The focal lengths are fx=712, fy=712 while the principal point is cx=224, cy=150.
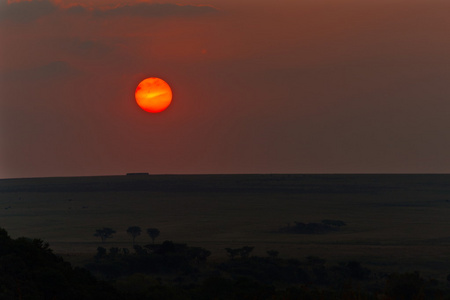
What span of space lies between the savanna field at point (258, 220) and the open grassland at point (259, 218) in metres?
0.12

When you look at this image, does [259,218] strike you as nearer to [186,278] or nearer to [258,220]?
[258,220]

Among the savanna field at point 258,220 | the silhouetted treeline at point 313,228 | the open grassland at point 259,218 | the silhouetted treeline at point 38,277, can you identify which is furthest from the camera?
the silhouetted treeline at point 313,228

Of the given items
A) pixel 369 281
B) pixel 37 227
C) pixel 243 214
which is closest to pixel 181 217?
pixel 243 214

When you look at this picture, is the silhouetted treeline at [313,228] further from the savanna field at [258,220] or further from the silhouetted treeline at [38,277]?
the silhouetted treeline at [38,277]

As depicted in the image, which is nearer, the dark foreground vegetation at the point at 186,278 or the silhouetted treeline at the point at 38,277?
the silhouetted treeline at the point at 38,277

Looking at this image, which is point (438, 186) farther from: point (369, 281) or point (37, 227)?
point (369, 281)

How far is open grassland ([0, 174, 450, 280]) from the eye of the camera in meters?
69.3

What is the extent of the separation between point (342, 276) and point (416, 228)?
46178 millimetres

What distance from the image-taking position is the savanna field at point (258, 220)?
67000mm

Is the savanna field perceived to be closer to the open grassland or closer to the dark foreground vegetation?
the open grassland

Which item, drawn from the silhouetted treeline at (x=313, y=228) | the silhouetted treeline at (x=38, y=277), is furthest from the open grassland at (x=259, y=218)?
the silhouetted treeline at (x=38, y=277)

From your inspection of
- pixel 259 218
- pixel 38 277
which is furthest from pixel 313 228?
pixel 38 277

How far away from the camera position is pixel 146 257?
51969mm

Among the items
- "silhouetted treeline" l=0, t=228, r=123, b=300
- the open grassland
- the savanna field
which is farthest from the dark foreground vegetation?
the open grassland
